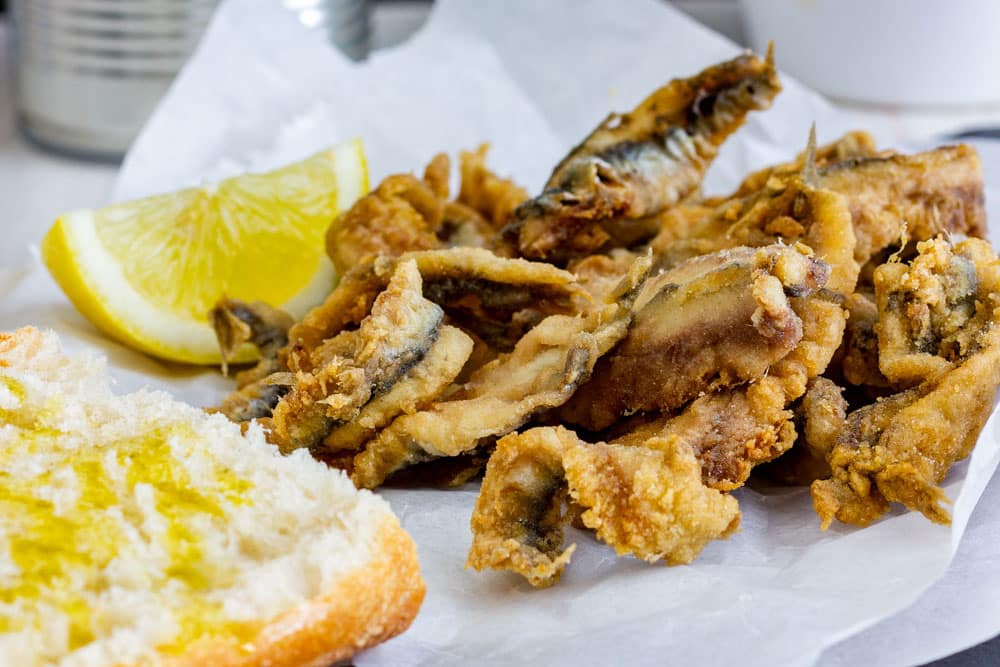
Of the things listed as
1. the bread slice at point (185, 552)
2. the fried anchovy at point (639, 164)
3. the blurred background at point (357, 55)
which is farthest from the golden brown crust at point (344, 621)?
the blurred background at point (357, 55)

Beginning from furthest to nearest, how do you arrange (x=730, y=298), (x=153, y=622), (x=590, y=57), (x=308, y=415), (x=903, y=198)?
(x=590, y=57)
(x=903, y=198)
(x=308, y=415)
(x=730, y=298)
(x=153, y=622)

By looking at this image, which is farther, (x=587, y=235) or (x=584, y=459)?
(x=587, y=235)

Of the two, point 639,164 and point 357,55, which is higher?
point 639,164

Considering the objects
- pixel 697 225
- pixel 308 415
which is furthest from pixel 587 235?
pixel 308 415

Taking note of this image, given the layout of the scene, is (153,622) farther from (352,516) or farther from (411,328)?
(411,328)

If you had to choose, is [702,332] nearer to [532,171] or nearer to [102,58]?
[532,171]

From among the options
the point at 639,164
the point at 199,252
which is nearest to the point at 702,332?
the point at 639,164

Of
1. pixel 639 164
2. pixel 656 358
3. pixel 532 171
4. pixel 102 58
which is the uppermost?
pixel 639 164

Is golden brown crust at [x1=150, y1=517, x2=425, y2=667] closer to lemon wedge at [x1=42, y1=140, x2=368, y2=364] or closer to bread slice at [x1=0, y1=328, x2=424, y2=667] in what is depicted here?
bread slice at [x1=0, y1=328, x2=424, y2=667]
